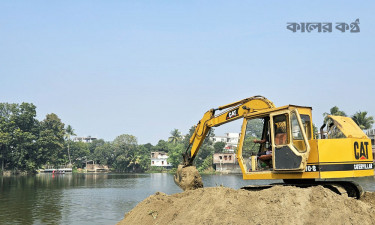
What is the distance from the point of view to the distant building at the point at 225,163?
336 ft

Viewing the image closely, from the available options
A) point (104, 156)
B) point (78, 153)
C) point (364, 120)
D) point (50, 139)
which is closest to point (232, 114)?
point (364, 120)

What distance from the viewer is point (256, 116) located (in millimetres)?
11578

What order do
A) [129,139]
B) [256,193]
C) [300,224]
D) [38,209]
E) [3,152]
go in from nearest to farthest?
1. [300,224]
2. [256,193]
3. [38,209]
4. [3,152]
5. [129,139]

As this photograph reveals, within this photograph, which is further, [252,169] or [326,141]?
[252,169]

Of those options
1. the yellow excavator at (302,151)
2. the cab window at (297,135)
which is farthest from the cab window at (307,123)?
the cab window at (297,135)

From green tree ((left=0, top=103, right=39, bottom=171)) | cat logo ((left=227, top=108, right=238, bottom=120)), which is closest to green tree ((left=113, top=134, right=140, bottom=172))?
green tree ((left=0, top=103, right=39, bottom=171))

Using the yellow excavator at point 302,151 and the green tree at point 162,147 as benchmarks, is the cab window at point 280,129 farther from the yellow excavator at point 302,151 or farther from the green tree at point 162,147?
the green tree at point 162,147

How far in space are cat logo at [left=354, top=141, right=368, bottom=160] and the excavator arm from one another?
284 cm

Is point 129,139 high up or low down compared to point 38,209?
up

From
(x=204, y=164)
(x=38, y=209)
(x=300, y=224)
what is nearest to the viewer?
(x=300, y=224)

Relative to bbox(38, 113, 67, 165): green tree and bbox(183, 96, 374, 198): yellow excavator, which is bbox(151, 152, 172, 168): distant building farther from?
bbox(183, 96, 374, 198): yellow excavator

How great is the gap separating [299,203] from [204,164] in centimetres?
9869

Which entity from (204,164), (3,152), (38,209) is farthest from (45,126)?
(38,209)

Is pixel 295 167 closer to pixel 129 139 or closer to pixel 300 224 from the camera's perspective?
pixel 300 224
